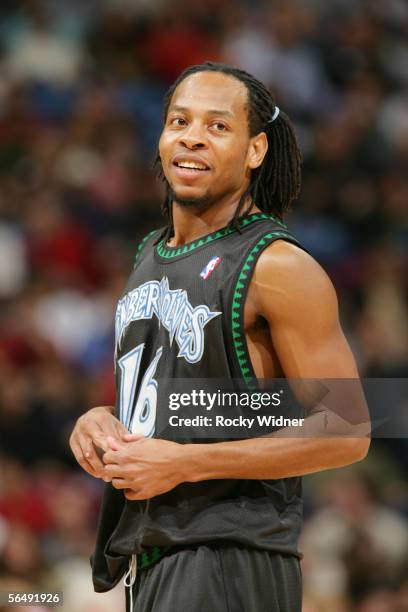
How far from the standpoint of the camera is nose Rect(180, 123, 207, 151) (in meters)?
2.97

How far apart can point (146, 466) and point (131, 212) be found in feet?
15.6

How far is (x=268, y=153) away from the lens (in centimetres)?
317

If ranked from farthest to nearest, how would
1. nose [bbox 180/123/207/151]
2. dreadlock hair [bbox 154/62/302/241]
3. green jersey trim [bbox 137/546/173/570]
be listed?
1. dreadlock hair [bbox 154/62/302/241]
2. nose [bbox 180/123/207/151]
3. green jersey trim [bbox 137/546/173/570]

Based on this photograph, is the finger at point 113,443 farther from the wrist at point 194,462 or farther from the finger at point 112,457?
the wrist at point 194,462

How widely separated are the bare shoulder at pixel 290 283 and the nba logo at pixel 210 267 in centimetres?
13

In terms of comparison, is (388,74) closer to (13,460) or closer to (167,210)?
(13,460)

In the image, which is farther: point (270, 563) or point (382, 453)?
point (382, 453)

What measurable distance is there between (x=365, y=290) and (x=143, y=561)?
14.2 feet

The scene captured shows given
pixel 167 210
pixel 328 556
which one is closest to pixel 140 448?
pixel 167 210

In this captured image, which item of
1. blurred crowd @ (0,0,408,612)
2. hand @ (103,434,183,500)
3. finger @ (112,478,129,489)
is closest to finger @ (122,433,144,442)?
hand @ (103,434,183,500)

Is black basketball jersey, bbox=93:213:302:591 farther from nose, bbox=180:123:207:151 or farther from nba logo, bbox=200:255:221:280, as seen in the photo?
nose, bbox=180:123:207:151

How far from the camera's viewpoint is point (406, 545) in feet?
19.5

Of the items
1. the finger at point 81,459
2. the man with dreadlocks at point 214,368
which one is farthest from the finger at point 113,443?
the finger at point 81,459

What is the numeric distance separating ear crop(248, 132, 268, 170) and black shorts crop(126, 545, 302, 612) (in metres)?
1.03
